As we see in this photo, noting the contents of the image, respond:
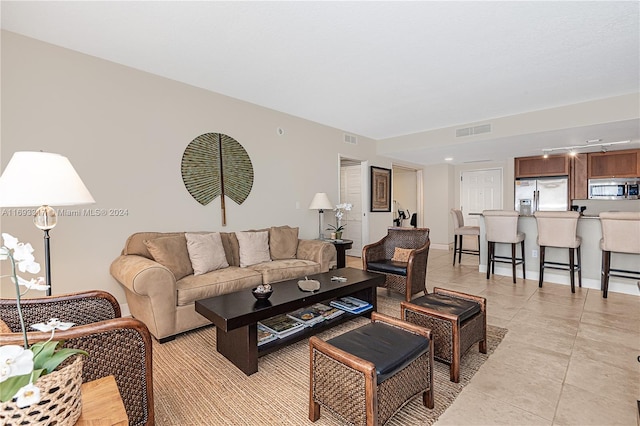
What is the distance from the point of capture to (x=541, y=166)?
22.5 ft

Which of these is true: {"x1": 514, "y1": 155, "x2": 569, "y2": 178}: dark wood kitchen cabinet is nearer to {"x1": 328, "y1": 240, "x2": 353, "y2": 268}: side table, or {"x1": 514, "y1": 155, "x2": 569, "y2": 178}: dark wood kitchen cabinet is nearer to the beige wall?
{"x1": 328, "y1": 240, "x2": 353, "y2": 268}: side table

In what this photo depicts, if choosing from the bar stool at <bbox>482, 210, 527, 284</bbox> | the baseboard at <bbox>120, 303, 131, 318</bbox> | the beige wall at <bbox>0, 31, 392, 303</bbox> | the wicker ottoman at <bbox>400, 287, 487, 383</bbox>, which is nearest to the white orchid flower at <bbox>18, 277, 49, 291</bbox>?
the wicker ottoman at <bbox>400, 287, 487, 383</bbox>

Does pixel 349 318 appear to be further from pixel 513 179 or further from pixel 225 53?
pixel 513 179

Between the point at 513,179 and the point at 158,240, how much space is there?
24.6ft

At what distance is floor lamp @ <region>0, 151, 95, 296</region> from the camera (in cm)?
157

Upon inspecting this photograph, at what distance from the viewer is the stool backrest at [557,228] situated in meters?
4.04

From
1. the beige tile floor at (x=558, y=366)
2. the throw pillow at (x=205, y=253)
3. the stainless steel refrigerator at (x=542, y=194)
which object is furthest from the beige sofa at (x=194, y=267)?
the stainless steel refrigerator at (x=542, y=194)

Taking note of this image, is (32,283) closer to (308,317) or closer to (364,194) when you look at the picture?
(308,317)

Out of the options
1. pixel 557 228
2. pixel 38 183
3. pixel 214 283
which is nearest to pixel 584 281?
pixel 557 228

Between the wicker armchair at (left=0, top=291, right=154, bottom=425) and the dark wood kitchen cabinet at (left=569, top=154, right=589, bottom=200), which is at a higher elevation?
the dark wood kitchen cabinet at (left=569, top=154, right=589, bottom=200)

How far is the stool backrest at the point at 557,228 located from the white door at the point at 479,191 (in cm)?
360

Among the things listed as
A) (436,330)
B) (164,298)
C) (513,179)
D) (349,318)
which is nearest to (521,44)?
(436,330)

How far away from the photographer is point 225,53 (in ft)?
9.61

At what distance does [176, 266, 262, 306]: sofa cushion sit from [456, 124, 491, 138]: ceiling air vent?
13.8 feet
